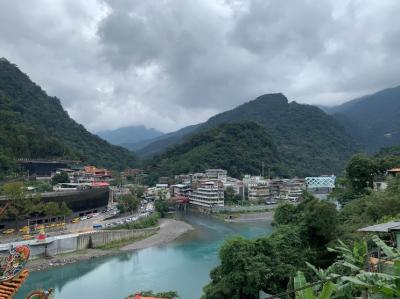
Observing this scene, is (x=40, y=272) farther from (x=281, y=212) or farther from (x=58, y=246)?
(x=281, y=212)

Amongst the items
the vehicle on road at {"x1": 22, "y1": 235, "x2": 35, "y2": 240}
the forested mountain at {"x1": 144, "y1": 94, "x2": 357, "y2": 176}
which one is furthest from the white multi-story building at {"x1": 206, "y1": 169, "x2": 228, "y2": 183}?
the vehicle on road at {"x1": 22, "y1": 235, "x2": 35, "y2": 240}

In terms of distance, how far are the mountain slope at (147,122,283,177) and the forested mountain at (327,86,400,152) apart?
57945mm

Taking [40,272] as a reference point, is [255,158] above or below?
above

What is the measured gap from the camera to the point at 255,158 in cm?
7175

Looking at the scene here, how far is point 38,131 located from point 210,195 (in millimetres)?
25824

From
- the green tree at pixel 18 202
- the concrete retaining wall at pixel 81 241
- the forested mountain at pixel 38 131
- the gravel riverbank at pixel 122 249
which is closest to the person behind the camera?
the gravel riverbank at pixel 122 249

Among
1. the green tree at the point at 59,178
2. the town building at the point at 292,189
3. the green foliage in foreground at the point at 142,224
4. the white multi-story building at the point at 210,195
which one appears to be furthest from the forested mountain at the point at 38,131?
the town building at the point at 292,189

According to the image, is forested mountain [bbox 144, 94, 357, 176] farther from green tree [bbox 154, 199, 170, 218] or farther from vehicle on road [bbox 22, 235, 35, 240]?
vehicle on road [bbox 22, 235, 35, 240]

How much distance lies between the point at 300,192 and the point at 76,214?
30277 millimetres

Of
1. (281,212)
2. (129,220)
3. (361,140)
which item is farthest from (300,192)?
(361,140)

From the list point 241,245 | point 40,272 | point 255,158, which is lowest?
point 40,272

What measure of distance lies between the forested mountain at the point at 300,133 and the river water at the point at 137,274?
5131 cm

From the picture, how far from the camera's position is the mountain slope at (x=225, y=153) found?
68688mm

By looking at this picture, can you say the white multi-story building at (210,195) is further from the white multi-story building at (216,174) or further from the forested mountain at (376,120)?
the forested mountain at (376,120)
